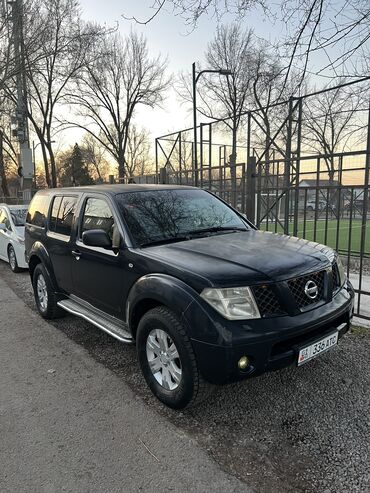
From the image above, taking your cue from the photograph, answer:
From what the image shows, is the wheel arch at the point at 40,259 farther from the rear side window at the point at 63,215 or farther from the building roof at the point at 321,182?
the building roof at the point at 321,182

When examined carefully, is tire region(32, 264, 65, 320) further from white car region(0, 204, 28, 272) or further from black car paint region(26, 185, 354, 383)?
white car region(0, 204, 28, 272)

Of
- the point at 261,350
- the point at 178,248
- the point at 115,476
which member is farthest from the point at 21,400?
Answer: the point at 261,350

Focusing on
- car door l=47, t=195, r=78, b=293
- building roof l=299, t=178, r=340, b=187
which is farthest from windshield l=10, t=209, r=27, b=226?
building roof l=299, t=178, r=340, b=187

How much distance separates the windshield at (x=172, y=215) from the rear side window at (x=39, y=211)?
74.7 inches

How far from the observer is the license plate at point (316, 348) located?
2959 millimetres

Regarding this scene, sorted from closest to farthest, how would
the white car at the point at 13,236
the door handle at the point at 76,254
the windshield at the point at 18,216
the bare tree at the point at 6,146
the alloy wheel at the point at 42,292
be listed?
the door handle at the point at 76,254 < the alloy wheel at the point at 42,292 < the white car at the point at 13,236 < the windshield at the point at 18,216 < the bare tree at the point at 6,146

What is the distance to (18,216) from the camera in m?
9.81

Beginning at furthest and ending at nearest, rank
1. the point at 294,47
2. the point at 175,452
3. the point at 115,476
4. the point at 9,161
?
the point at 9,161, the point at 294,47, the point at 175,452, the point at 115,476

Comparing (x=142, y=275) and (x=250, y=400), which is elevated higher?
(x=142, y=275)

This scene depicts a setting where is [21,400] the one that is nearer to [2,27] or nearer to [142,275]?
[142,275]

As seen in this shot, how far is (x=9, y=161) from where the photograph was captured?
42.6 meters

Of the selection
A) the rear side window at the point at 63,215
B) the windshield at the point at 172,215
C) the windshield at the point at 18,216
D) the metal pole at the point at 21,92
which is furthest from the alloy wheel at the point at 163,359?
the metal pole at the point at 21,92

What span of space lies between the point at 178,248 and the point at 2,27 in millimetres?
11155

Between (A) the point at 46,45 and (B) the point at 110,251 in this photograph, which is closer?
(B) the point at 110,251
